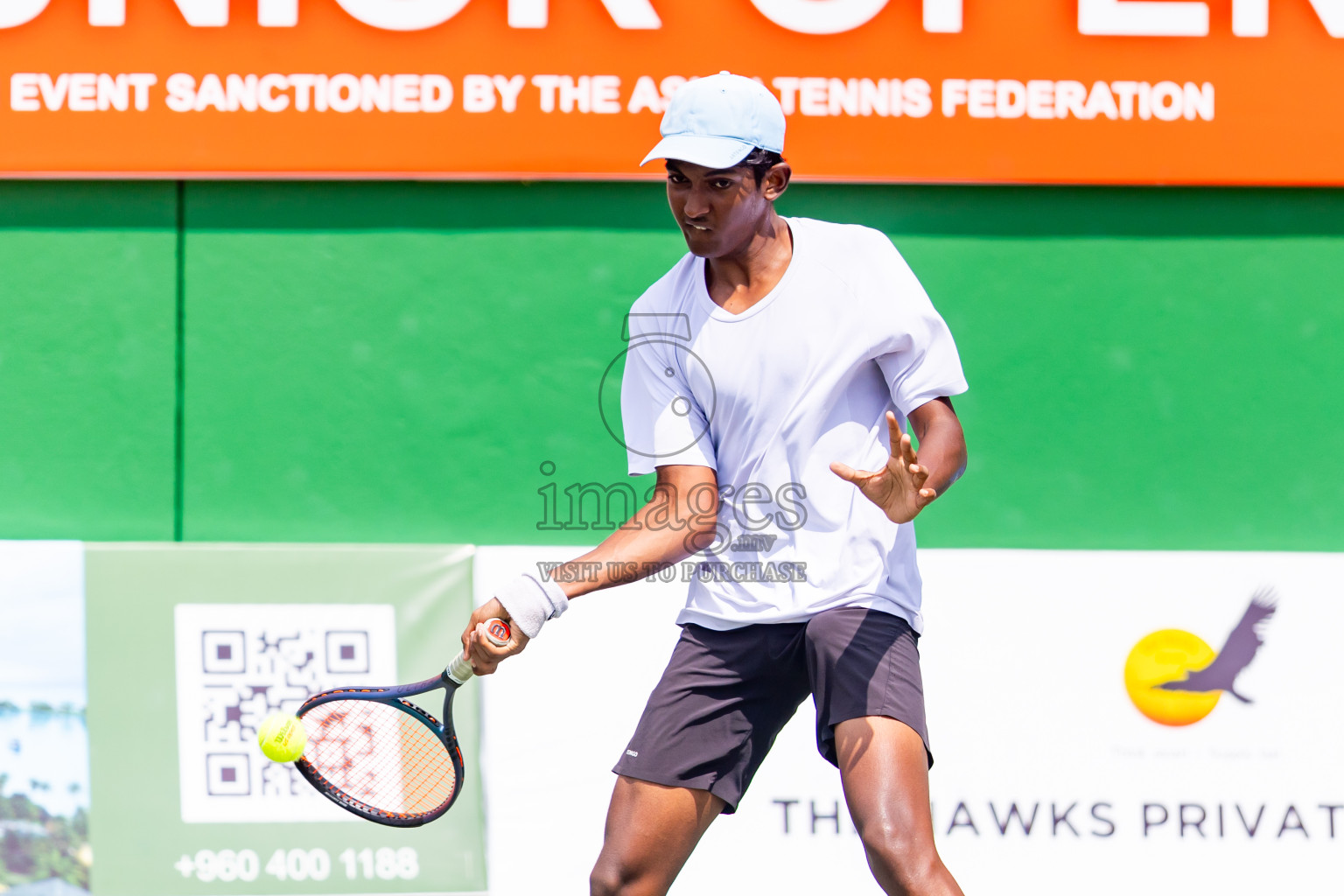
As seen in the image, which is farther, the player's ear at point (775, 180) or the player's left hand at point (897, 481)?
the player's ear at point (775, 180)

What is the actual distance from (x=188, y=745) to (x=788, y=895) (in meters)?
2.02

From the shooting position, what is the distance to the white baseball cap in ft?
8.87

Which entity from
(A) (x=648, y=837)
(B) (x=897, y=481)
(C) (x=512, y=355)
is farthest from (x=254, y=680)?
(B) (x=897, y=481)

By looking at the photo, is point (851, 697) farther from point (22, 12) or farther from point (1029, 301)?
point (22, 12)

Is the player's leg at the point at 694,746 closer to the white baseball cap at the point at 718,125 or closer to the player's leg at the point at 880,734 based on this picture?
the player's leg at the point at 880,734

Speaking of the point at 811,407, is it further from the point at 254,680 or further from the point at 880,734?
the point at 254,680

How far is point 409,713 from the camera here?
304 cm

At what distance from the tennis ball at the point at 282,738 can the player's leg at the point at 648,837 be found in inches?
30.5

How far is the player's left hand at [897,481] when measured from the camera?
2480mm

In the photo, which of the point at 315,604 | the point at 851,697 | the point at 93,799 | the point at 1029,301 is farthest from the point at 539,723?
the point at 1029,301

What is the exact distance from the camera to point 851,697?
2.70m

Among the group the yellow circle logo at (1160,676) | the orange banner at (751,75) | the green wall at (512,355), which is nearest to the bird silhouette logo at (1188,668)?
the yellow circle logo at (1160,676)

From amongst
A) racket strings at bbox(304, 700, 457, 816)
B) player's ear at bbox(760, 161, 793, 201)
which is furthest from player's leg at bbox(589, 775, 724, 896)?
player's ear at bbox(760, 161, 793, 201)

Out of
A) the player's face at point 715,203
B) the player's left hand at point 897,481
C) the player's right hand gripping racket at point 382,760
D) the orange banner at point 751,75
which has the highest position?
the orange banner at point 751,75
